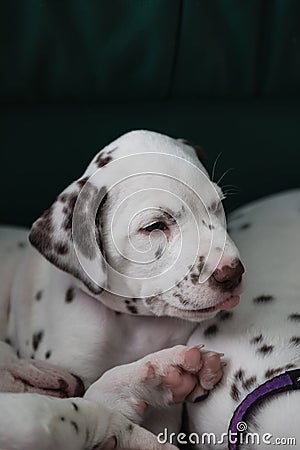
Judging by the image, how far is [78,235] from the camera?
1.67 metres

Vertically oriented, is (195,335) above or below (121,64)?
below

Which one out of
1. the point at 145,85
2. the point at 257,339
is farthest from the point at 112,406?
the point at 145,85

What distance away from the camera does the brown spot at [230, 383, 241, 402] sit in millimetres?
1659

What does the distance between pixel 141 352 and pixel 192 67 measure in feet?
2.33

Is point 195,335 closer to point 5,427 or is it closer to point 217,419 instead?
point 217,419

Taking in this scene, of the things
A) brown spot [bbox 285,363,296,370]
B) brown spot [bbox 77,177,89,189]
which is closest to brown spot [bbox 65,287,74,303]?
brown spot [bbox 77,177,89,189]

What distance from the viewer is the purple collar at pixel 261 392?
1.55m

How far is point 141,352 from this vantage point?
71.3 inches

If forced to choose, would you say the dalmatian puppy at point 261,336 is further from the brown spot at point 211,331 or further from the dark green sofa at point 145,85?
the dark green sofa at point 145,85

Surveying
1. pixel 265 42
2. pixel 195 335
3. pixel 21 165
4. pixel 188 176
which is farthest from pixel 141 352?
pixel 265 42

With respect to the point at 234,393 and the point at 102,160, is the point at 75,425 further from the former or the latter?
the point at 102,160

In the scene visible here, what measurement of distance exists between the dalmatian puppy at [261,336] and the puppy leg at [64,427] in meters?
0.15

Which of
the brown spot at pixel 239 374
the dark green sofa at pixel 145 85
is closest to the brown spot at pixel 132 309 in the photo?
the brown spot at pixel 239 374
